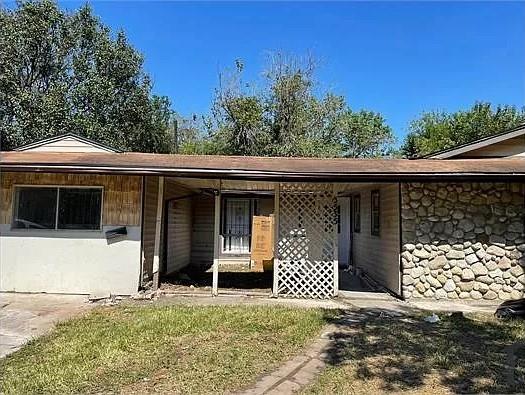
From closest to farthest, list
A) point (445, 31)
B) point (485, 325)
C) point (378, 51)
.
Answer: point (485, 325) < point (445, 31) < point (378, 51)

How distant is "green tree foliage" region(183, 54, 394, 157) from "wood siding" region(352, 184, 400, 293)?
10615mm

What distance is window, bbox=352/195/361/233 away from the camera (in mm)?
12744

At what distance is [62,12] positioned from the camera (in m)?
20.0

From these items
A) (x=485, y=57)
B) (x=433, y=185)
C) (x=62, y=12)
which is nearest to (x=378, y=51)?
(x=485, y=57)

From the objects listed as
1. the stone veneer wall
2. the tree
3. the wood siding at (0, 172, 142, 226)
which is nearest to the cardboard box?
the wood siding at (0, 172, 142, 226)

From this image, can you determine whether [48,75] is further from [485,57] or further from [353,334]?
[353,334]

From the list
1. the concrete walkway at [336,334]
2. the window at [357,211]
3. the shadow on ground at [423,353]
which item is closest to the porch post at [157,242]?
the concrete walkway at [336,334]

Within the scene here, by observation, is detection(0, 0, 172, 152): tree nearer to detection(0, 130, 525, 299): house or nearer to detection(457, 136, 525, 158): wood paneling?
detection(0, 130, 525, 299): house

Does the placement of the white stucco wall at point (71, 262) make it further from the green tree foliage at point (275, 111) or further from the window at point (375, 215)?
the green tree foliage at point (275, 111)

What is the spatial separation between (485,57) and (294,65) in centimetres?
1254

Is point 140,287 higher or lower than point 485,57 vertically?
lower

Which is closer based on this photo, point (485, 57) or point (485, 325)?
point (485, 325)

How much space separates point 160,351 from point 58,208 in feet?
16.2

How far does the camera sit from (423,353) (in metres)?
4.87
